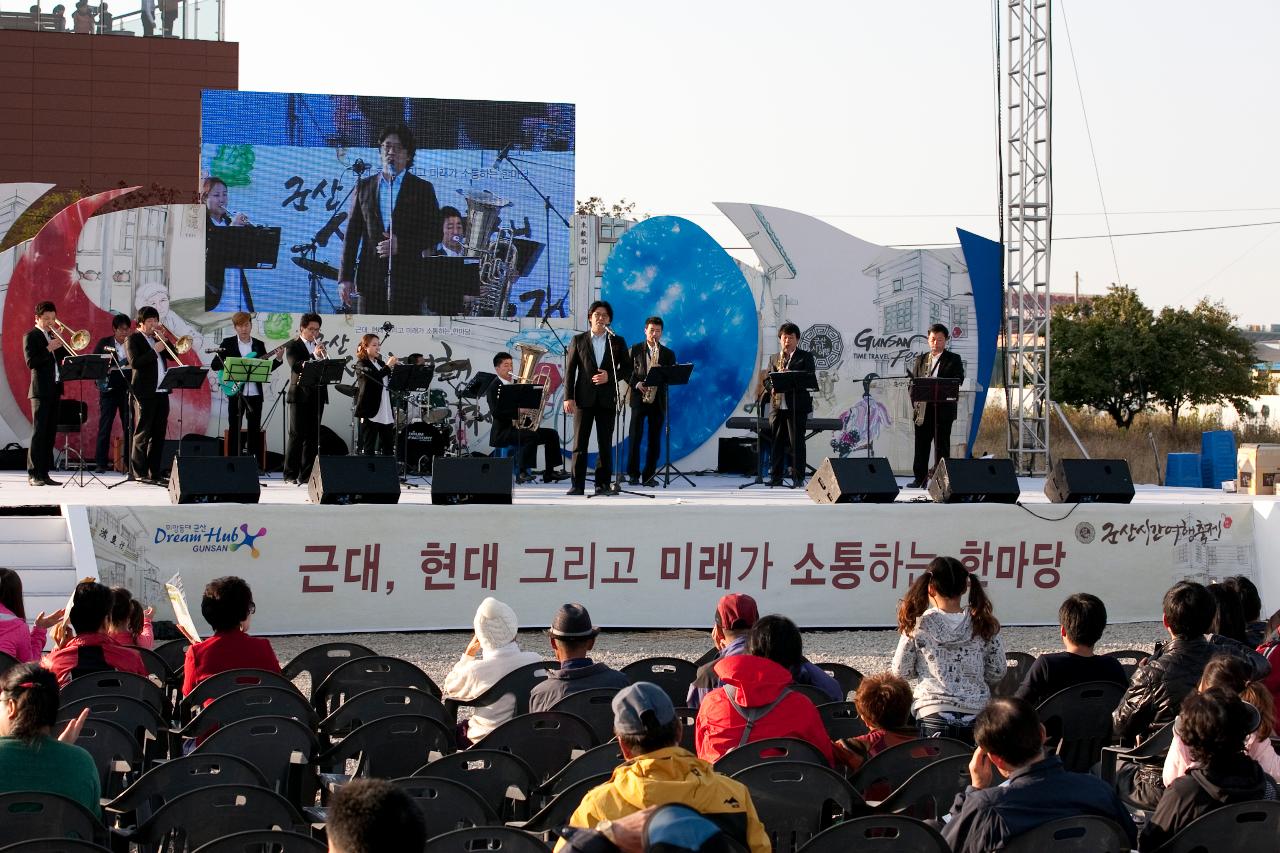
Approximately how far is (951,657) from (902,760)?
1.33 metres

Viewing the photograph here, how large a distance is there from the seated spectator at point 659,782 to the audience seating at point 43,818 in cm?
135

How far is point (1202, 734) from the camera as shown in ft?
14.0

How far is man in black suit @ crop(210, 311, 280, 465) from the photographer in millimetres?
14125

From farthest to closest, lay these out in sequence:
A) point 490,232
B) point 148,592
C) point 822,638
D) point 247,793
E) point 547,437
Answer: point 490,232 → point 547,437 → point 822,638 → point 148,592 → point 247,793

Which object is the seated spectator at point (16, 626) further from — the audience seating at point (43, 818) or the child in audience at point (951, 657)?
the child in audience at point (951, 657)

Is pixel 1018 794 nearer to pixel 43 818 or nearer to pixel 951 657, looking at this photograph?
pixel 951 657

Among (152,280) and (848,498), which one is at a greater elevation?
(152,280)

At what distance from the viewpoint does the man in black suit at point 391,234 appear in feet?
55.1

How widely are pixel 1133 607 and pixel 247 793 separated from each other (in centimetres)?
932

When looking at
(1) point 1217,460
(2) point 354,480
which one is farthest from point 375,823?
(1) point 1217,460

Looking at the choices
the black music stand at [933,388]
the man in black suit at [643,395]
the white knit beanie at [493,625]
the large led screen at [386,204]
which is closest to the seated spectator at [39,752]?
the white knit beanie at [493,625]

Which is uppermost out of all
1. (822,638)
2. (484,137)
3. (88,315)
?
(484,137)

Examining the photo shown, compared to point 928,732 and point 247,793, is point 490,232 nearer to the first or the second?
point 928,732

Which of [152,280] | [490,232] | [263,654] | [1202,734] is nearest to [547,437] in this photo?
[490,232]
